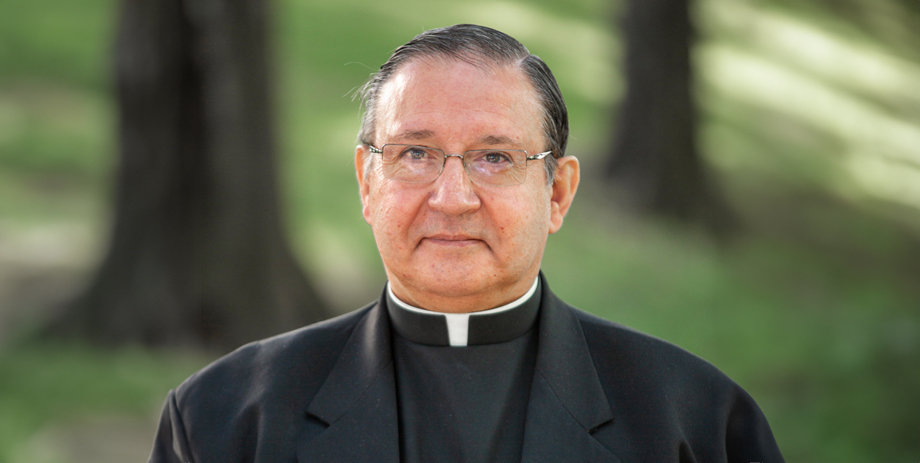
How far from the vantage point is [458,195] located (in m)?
2.41

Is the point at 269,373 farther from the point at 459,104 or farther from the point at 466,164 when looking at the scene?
the point at 459,104

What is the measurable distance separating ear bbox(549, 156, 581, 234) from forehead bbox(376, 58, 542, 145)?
21cm

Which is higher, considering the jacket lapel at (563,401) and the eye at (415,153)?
the eye at (415,153)

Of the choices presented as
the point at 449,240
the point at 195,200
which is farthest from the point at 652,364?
the point at 195,200

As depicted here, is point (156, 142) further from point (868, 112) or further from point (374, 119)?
point (868, 112)

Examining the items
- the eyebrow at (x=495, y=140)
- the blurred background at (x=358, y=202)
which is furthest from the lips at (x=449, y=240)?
the blurred background at (x=358, y=202)

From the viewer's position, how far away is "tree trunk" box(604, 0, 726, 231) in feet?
31.6

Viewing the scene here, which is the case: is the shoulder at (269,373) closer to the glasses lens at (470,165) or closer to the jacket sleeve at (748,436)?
the glasses lens at (470,165)

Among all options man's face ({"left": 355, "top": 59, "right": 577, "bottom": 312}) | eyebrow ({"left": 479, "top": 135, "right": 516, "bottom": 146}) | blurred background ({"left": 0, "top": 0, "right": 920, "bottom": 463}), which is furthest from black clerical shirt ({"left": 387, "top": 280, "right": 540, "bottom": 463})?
blurred background ({"left": 0, "top": 0, "right": 920, "bottom": 463})

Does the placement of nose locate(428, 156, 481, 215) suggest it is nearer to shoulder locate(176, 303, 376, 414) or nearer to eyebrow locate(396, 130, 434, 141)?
eyebrow locate(396, 130, 434, 141)

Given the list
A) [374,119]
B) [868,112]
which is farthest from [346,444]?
[868,112]

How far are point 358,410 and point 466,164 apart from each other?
83 centimetres

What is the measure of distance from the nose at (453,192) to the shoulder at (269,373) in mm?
657

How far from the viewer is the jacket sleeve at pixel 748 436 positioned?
8.52 ft
